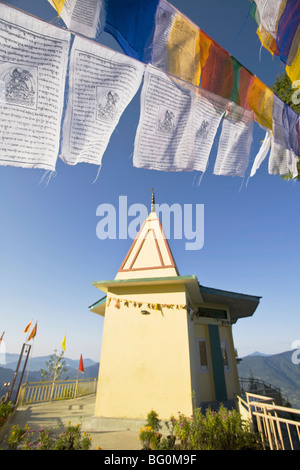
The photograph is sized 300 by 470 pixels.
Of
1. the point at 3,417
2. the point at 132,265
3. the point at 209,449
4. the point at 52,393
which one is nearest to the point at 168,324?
the point at 132,265

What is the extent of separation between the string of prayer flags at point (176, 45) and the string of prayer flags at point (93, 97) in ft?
1.81

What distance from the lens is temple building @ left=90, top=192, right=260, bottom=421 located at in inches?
285

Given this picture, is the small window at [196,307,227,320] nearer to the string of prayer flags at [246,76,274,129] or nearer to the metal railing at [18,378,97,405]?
the string of prayer flags at [246,76,274,129]

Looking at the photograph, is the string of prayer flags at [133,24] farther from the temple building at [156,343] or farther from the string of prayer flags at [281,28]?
the temple building at [156,343]

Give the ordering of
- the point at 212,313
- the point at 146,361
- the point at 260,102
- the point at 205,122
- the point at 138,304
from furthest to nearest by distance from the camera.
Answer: the point at 212,313, the point at 138,304, the point at 146,361, the point at 260,102, the point at 205,122

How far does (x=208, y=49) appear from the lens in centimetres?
408

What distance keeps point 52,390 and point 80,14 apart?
52.0 ft

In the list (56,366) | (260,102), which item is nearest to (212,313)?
(260,102)

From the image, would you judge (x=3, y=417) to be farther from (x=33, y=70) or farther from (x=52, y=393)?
(x=33, y=70)

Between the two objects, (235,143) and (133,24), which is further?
(235,143)

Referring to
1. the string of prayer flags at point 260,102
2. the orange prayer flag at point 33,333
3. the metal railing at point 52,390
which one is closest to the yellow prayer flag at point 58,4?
the string of prayer flags at point 260,102

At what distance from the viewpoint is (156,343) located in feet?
25.7

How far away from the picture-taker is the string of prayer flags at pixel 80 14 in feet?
8.67

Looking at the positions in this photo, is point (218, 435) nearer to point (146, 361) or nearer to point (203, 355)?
point (146, 361)
